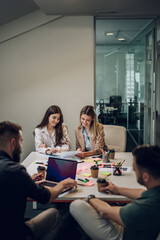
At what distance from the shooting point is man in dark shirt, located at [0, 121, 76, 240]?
1761 mm

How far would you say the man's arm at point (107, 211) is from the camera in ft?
5.62

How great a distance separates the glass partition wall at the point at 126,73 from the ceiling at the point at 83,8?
34cm

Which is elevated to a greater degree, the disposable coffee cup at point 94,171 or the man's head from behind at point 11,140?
the man's head from behind at point 11,140

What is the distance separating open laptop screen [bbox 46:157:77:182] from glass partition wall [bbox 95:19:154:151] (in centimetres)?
308

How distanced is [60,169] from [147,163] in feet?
3.35

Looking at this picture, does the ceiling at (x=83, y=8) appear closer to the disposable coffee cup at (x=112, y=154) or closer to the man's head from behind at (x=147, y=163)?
the disposable coffee cup at (x=112, y=154)

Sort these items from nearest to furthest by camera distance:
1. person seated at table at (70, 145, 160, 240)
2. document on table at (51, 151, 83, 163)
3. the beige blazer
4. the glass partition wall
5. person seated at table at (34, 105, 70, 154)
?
person seated at table at (70, 145, 160, 240)
document on table at (51, 151, 83, 163)
the beige blazer
person seated at table at (34, 105, 70, 154)
the glass partition wall

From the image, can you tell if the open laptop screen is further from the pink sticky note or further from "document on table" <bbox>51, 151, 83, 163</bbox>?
"document on table" <bbox>51, 151, 83, 163</bbox>

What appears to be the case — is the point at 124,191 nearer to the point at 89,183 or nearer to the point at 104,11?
the point at 89,183

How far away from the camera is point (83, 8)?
452 cm

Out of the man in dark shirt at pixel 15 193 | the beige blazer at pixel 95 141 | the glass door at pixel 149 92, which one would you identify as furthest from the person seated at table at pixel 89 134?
the glass door at pixel 149 92

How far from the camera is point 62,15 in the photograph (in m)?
Answer: 5.01

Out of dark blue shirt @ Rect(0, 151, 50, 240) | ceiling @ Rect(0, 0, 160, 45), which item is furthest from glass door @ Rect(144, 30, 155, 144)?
dark blue shirt @ Rect(0, 151, 50, 240)

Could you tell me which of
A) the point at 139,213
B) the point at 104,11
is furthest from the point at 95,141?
the point at 104,11
